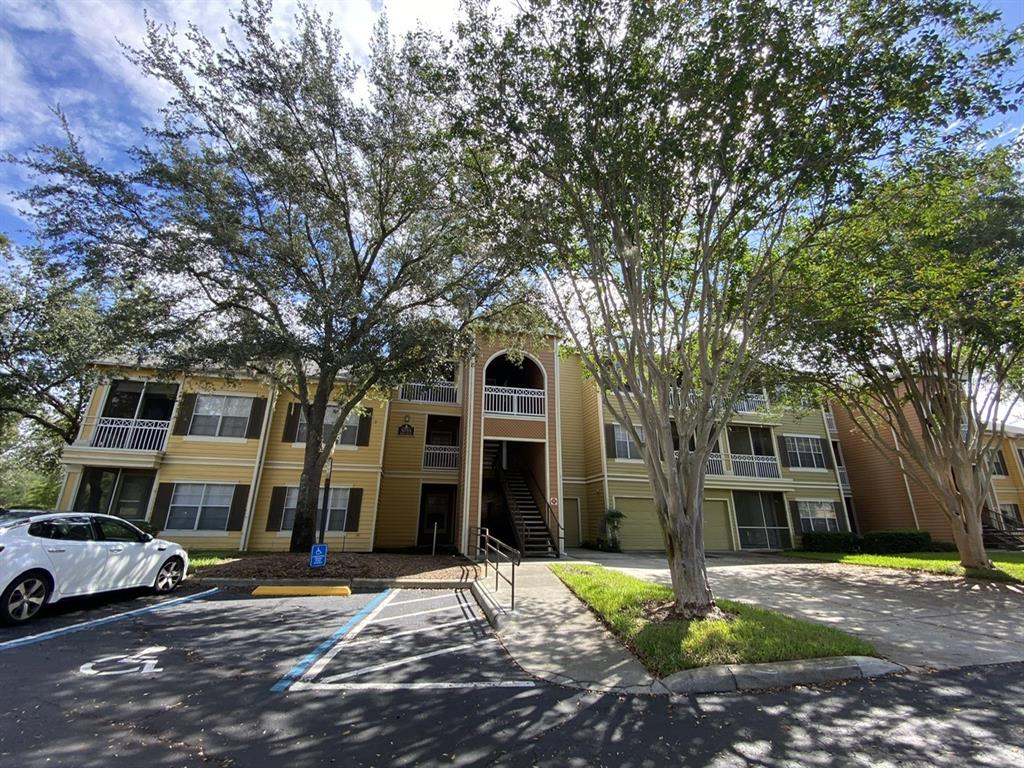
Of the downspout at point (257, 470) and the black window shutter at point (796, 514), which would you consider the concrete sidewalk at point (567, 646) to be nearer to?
the downspout at point (257, 470)

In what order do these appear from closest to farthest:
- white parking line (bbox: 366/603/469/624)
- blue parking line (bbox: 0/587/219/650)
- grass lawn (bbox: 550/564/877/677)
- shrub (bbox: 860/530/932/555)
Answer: grass lawn (bbox: 550/564/877/677) → blue parking line (bbox: 0/587/219/650) → white parking line (bbox: 366/603/469/624) → shrub (bbox: 860/530/932/555)

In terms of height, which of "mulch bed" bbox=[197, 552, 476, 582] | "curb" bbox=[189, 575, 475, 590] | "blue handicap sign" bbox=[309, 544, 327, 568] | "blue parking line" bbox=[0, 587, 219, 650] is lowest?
"blue parking line" bbox=[0, 587, 219, 650]

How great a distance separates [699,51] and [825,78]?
5.69 ft

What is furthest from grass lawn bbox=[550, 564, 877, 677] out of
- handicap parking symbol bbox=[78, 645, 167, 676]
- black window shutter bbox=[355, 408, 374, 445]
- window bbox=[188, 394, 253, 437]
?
window bbox=[188, 394, 253, 437]

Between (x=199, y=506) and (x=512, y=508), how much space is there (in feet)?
36.7

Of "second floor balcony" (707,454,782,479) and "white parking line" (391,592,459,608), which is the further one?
"second floor balcony" (707,454,782,479)

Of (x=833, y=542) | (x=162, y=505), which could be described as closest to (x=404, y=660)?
(x=162, y=505)

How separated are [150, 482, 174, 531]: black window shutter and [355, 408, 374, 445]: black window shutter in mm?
6448

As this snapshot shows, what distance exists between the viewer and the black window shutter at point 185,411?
54.2 ft

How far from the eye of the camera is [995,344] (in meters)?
10.8

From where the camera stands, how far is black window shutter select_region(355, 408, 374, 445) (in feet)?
57.8

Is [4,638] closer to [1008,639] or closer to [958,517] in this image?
[1008,639]

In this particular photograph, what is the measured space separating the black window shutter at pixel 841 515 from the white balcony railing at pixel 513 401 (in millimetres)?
16979

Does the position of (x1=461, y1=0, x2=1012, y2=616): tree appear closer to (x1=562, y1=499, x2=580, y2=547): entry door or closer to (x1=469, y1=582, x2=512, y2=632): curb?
(x1=469, y1=582, x2=512, y2=632): curb
